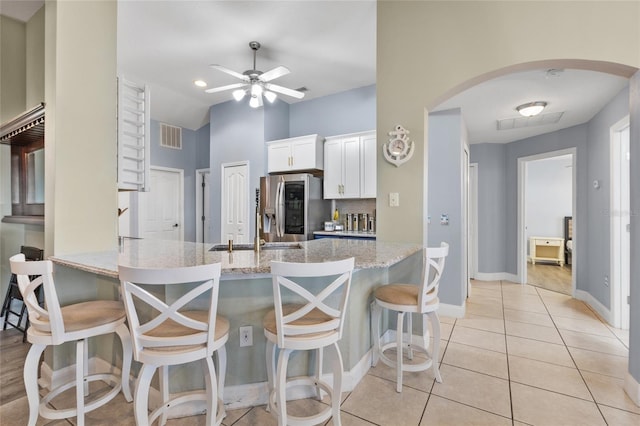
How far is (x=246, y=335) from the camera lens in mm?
1852

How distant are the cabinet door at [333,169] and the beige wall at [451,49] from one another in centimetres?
185

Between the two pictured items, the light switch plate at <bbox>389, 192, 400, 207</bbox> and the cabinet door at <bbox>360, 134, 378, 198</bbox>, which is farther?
the cabinet door at <bbox>360, 134, 378, 198</bbox>

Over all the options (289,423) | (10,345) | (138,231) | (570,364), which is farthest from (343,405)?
(138,231)

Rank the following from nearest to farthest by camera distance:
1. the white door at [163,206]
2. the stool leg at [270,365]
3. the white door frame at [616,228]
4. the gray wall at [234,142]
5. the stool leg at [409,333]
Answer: the stool leg at [270,365], the stool leg at [409,333], the white door frame at [616,228], the gray wall at [234,142], the white door at [163,206]

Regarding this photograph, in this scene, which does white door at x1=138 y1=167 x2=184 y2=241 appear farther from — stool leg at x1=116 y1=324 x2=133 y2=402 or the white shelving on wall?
stool leg at x1=116 y1=324 x2=133 y2=402

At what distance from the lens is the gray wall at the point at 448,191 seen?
3.51 meters

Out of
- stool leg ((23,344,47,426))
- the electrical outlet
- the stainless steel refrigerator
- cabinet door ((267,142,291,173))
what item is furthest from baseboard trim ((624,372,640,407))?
cabinet door ((267,142,291,173))

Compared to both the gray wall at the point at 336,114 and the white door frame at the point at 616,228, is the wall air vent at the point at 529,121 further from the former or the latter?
the gray wall at the point at 336,114

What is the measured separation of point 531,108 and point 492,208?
2.23 metres

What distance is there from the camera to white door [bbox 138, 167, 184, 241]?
558 centimetres

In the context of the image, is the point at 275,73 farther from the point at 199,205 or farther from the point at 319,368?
the point at 199,205

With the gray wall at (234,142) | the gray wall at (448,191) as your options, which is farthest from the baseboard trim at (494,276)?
the gray wall at (234,142)

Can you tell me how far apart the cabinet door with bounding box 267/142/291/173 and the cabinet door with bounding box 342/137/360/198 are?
0.88m

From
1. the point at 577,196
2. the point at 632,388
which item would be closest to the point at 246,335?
the point at 632,388
